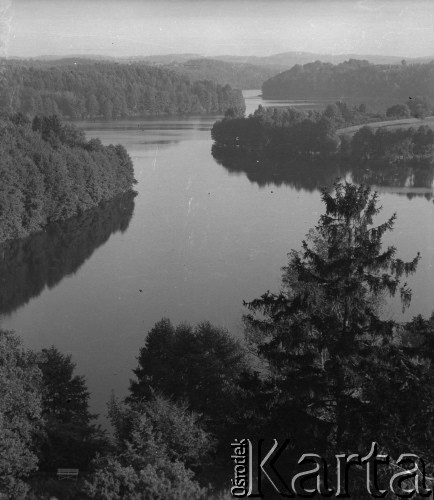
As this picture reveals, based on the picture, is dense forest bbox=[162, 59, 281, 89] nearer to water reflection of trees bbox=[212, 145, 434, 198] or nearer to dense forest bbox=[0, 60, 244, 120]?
dense forest bbox=[0, 60, 244, 120]

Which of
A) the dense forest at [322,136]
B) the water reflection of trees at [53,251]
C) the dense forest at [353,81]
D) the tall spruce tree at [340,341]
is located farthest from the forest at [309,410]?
the dense forest at [353,81]

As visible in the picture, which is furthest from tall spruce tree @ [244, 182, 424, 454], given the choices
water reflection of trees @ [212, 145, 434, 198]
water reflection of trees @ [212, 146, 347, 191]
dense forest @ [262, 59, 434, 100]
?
dense forest @ [262, 59, 434, 100]

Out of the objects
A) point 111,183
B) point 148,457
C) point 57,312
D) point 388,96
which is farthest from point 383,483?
point 388,96

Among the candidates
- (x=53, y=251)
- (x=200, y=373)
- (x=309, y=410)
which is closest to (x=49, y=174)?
(x=53, y=251)

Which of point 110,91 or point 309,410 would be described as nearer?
point 309,410

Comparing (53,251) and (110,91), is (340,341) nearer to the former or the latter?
(53,251)

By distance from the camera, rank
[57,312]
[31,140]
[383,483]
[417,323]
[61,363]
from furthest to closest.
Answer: [31,140]
[57,312]
[61,363]
[417,323]
[383,483]

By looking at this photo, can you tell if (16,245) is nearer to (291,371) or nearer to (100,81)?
(291,371)
